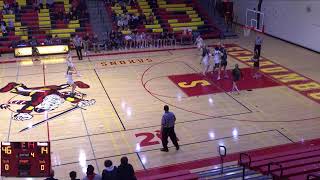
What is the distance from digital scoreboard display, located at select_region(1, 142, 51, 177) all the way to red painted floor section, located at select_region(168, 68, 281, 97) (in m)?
9.29

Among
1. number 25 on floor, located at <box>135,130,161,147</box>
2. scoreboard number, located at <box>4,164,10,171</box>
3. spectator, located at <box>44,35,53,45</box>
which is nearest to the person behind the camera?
scoreboard number, located at <box>4,164,10,171</box>

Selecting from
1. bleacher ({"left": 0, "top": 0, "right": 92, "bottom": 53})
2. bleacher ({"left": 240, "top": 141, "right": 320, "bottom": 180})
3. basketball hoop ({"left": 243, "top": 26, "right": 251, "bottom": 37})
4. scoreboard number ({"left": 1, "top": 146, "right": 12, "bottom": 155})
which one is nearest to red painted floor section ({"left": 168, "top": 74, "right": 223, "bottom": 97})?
bleacher ({"left": 240, "top": 141, "right": 320, "bottom": 180})

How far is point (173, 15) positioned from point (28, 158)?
23947mm

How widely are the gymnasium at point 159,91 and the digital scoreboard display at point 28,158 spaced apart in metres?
0.03

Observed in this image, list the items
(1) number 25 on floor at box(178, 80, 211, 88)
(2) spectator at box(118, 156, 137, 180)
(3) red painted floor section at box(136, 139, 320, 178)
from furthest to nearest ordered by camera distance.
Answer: (1) number 25 on floor at box(178, 80, 211, 88) < (3) red painted floor section at box(136, 139, 320, 178) < (2) spectator at box(118, 156, 137, 180)

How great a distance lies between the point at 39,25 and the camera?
2906cm

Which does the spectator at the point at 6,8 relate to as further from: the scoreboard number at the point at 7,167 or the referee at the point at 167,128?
the scoreboard number at the point at 7,167

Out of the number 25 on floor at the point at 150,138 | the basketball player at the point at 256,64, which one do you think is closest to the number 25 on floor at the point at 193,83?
the basketball player at the point at 256,64

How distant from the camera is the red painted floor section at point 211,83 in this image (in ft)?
61.4

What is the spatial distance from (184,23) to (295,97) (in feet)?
49.2

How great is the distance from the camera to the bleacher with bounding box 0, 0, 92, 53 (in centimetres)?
2789

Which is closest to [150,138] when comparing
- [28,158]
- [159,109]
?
[159,109]

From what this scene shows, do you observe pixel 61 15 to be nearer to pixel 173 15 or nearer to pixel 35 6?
pixel 35 6

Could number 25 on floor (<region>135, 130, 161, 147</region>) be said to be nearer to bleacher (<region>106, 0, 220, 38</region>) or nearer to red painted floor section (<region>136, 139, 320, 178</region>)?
red painted floor section (<region>136, 139, 320, 178</region>)
